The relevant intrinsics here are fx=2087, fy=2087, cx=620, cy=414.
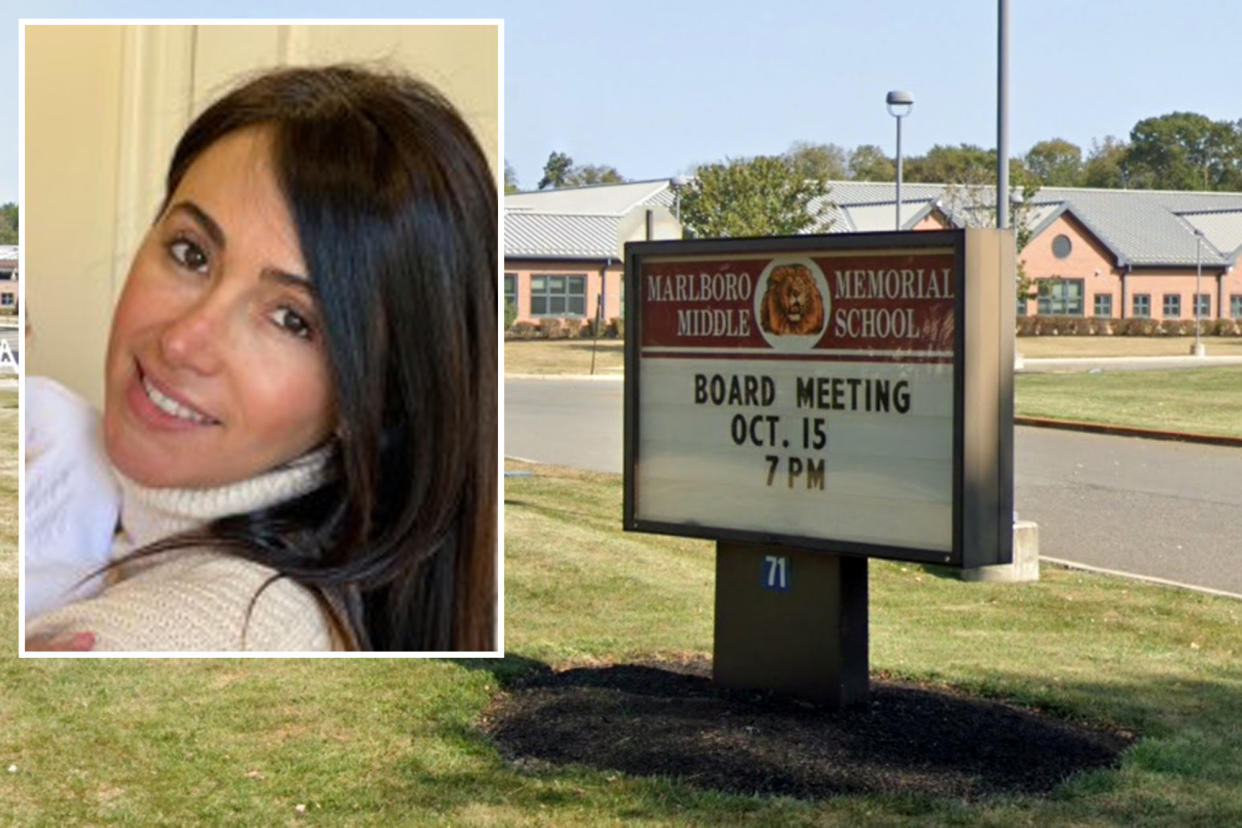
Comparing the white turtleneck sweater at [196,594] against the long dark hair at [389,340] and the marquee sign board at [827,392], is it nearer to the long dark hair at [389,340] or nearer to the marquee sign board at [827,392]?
the long dark hair at [389,340]

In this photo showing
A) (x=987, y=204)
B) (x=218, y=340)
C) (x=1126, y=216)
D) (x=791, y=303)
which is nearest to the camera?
(x=218, y=340)

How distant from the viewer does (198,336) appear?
246 inches

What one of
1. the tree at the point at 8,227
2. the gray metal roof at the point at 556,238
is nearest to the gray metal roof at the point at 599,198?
the gray metal roof at the point at 556,238

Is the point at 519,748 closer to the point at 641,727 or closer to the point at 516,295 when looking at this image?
the point at 641,727

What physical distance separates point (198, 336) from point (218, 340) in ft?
0.21

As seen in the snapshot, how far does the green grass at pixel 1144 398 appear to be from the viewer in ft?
108

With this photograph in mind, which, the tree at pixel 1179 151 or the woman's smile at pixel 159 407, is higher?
the tree at pixel 1179 151

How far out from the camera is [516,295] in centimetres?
7125

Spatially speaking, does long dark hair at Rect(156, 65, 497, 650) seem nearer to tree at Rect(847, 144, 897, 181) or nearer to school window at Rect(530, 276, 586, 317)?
school window at Rect(530, 276, 586, 317)

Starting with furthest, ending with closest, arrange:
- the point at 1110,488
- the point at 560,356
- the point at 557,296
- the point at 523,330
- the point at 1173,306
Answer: the point at 1173,306 → the point at 557,296 → the point at 523,330 → the point at 560,356 → the point at 1110,488

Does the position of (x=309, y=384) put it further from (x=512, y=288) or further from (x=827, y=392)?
(x=512, y=288)

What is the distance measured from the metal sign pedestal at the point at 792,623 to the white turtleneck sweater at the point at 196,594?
9.58 ft

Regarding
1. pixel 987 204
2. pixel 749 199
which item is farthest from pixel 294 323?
pixel 987 204

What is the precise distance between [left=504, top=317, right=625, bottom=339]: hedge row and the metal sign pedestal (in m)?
57.3
